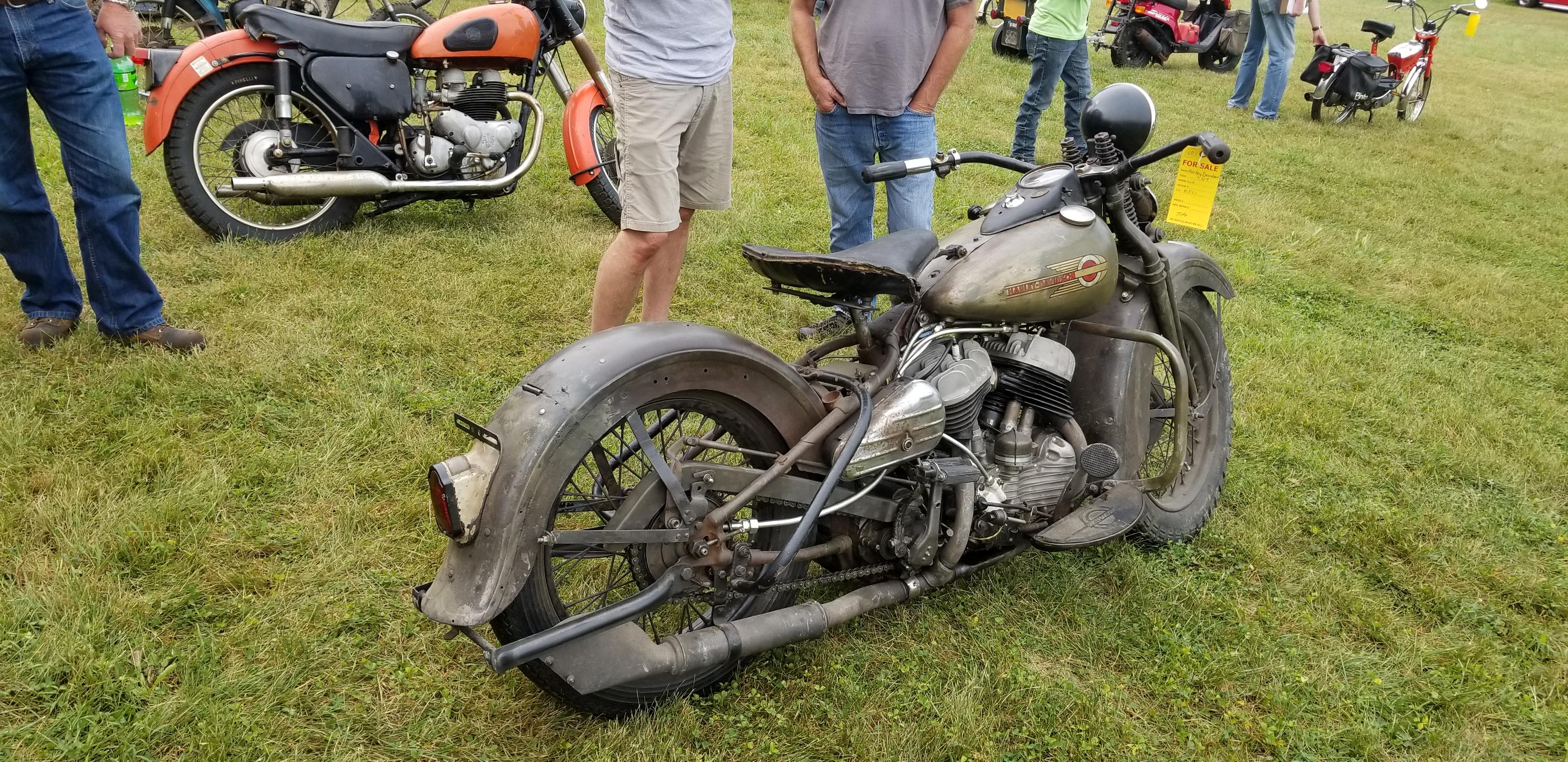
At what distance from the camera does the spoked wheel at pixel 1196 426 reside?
10.1 ft

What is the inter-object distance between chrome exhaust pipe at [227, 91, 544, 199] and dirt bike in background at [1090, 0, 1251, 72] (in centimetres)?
966

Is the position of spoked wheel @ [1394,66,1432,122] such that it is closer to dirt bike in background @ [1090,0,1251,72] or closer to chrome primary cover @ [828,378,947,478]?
dirt bike in background @ [1090,0,1251,72]

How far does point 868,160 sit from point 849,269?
76.4 inches

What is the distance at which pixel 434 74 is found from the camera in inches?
201

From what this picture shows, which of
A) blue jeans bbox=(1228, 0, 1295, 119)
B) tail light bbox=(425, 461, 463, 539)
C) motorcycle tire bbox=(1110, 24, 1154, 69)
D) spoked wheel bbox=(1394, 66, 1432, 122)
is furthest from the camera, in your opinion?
motorcycle tire bbox=(1110, 24, 1154, 69)

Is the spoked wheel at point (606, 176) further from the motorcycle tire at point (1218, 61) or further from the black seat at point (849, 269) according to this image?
the motorcycle tire at point (1218, 61)

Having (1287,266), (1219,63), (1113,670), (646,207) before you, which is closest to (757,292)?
(646,207)

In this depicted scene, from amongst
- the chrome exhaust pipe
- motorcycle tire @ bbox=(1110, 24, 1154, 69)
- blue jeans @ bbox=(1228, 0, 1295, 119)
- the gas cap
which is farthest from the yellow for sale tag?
motorcycle tire @ bbox=(1110, 24, 1154, 69)

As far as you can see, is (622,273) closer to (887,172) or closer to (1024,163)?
(887,172)

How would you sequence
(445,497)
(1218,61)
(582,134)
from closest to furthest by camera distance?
(445,497), (582,134), (1218,61)

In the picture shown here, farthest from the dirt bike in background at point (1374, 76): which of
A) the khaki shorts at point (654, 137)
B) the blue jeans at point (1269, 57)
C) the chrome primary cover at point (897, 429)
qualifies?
the chrome primary cover at point (897, 429)

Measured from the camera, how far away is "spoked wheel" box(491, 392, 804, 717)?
6.69 ft

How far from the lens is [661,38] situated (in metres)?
3.21

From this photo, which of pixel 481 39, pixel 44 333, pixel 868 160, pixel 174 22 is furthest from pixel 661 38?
pixel 174 22
